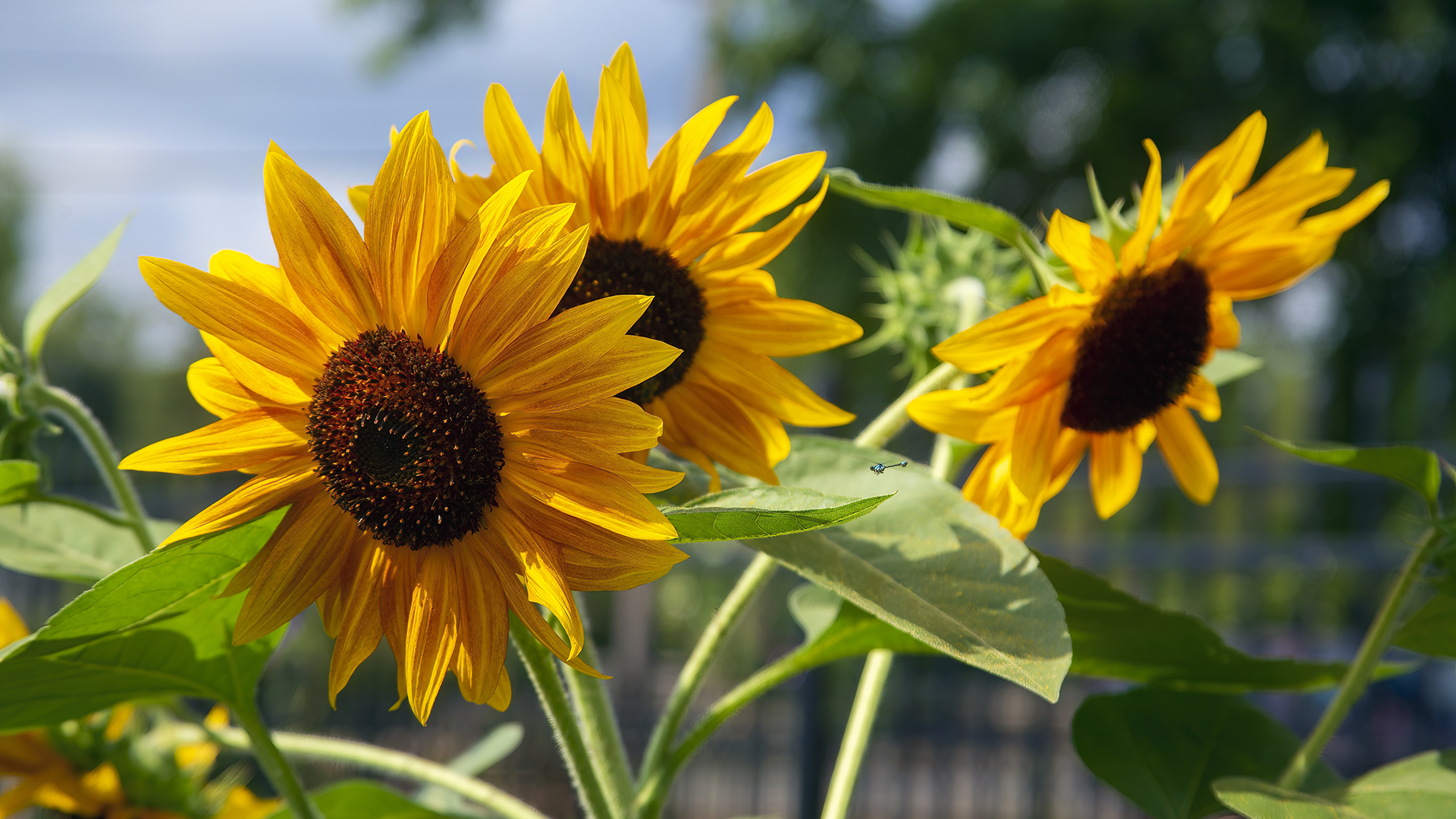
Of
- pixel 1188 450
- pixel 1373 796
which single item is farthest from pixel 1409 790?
pixel 1188 450

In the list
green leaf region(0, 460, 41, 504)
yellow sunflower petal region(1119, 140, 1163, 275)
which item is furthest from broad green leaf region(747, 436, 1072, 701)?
green leaf region(0, 460, 41, 504)

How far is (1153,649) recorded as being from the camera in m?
0.36

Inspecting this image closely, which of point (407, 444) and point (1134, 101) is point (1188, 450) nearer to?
point (407, 444)

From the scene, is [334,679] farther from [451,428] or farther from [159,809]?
[159,809]

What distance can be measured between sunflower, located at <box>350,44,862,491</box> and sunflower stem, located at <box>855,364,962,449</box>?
0.08ft

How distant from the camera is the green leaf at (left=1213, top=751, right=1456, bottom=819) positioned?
0.96 feet

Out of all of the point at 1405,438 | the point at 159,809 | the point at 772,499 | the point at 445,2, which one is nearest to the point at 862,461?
the point at 772,499

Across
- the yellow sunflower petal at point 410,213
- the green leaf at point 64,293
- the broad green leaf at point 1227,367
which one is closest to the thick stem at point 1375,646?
the broad green leaf at point 1227,367

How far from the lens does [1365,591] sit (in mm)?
4695

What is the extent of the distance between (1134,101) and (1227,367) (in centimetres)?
670

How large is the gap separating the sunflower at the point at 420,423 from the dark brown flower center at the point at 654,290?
61 mm

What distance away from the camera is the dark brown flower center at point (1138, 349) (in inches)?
13.8

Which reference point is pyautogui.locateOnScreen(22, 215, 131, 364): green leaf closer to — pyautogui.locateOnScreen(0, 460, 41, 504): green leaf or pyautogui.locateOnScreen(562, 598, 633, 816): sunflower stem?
pyautogui.locateOnScreen(0, 460, 41, 504): green leaf

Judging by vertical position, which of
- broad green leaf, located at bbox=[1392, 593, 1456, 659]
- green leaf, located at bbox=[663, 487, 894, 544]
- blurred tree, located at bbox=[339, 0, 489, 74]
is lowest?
broad green leaf, located at bbox=[1392, 593, 1456, 659]
